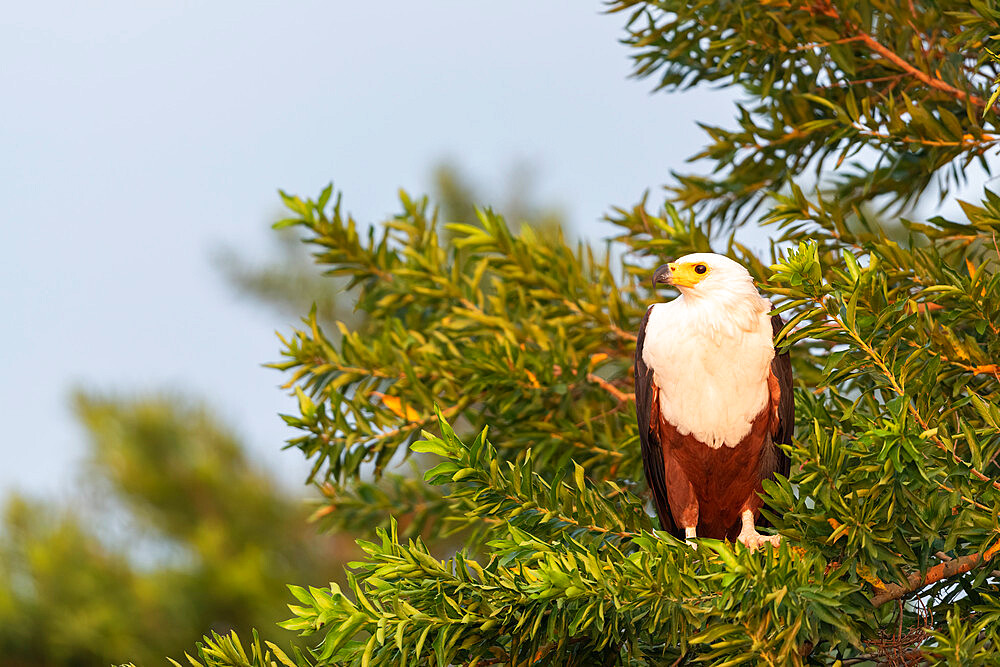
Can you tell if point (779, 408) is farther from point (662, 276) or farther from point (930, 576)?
point (930, 576)

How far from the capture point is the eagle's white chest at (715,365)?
3.77m

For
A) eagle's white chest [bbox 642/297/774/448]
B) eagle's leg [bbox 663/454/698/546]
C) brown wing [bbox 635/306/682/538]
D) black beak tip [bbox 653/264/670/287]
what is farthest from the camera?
eagle's leg [bbox 663/454/698/546]

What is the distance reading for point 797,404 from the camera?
324 cm

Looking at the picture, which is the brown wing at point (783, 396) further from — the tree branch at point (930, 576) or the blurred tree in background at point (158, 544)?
the blurred tree in background at point (158, 544)

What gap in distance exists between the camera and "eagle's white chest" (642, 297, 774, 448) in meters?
3.77

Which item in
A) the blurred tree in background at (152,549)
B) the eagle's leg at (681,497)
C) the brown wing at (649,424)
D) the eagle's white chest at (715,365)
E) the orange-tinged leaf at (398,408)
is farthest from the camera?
the blurred tree in background at (152,549)

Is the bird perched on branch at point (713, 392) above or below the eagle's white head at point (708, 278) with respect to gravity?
below

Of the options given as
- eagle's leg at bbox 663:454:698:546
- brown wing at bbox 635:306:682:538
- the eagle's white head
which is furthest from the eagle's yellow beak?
eagle's leg at bbox 663:454:698:546

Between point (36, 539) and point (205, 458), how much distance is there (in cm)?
281

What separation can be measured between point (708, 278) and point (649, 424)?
2.16 ft

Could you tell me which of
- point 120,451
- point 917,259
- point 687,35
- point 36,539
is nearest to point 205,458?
point 120,451

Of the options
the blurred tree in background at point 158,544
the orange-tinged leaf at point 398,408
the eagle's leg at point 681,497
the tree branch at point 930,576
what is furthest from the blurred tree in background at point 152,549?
the tree branch at point 930,576

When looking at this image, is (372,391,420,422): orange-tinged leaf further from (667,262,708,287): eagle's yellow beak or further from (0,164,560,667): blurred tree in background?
(0,164,560,667): blurred tree in background

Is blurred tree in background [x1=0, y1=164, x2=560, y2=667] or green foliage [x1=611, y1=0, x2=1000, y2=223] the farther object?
blurred tree in background [x1=0, y1=164, x2=560, y2=667]
